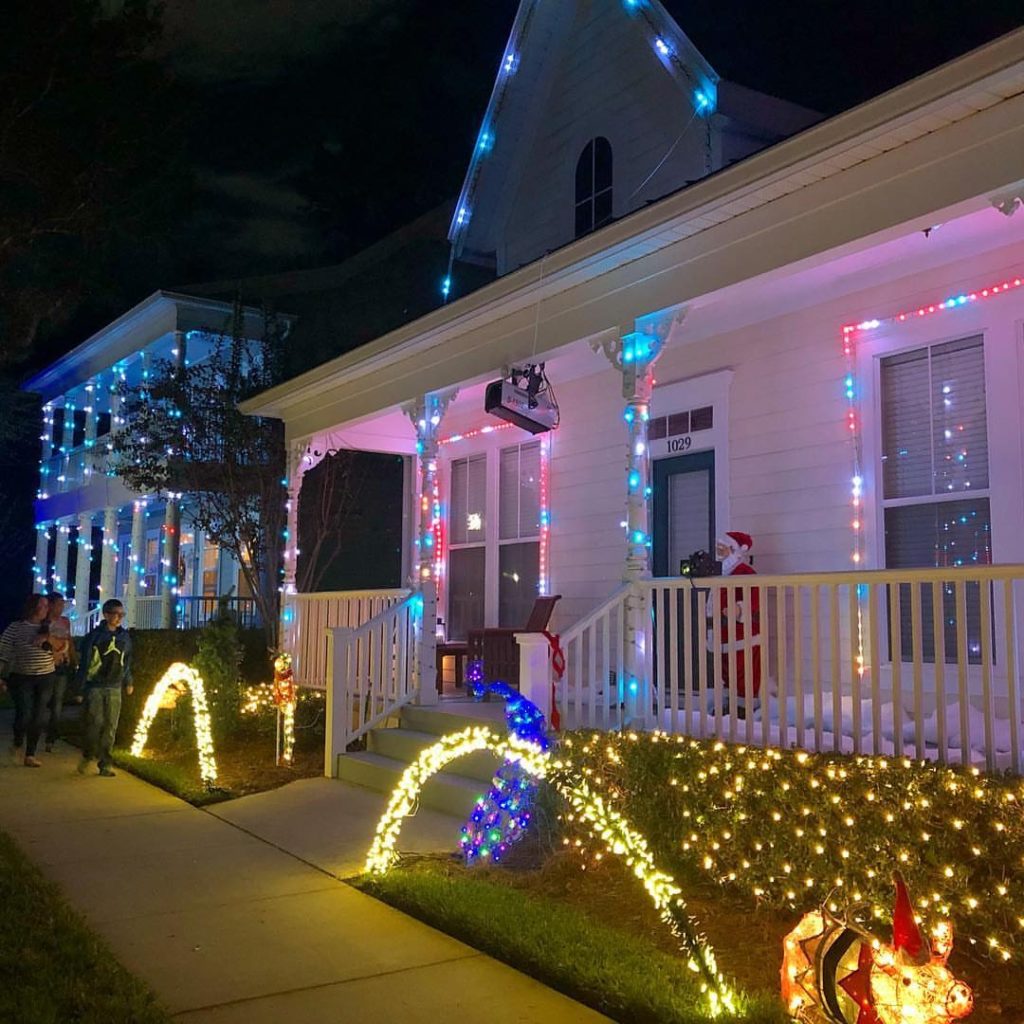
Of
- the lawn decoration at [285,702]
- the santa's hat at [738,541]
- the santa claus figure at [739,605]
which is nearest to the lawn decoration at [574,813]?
the santa claus figure at [739,605]

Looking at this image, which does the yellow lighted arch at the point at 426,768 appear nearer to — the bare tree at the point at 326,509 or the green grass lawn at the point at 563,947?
the green grass lawn at the point at 563,947

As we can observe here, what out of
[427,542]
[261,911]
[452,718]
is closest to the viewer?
[261,911]

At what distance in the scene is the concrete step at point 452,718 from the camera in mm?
8469

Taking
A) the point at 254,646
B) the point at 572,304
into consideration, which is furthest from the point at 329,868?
the point at 254,646

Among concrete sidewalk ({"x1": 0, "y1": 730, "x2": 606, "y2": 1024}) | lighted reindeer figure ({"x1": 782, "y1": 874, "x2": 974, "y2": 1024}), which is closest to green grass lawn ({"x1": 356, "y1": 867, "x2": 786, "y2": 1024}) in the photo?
concrete sidewalk ({"x1": 0, "y1": 730, "x2": 606, "y2": 1024})

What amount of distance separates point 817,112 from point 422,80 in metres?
19.2

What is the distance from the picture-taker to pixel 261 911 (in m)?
5.64

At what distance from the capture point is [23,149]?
15.8m

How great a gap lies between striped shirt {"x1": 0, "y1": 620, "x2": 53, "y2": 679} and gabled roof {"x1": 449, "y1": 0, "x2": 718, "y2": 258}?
6733mm

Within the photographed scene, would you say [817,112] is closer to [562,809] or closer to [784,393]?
[784,393]

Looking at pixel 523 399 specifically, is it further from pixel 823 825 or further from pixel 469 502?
pixel 823 825

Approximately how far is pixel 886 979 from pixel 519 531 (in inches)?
334

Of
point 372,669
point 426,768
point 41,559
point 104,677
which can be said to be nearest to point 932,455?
point 426,768

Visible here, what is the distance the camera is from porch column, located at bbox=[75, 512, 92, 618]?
23.9 m
